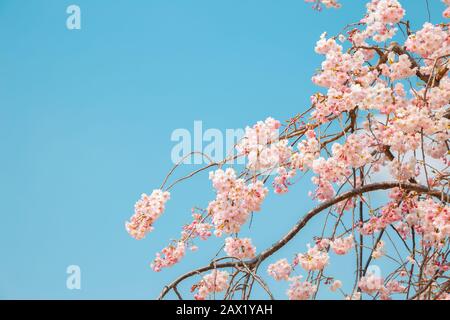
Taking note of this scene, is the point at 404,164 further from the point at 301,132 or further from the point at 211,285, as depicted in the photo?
the point at 211,285

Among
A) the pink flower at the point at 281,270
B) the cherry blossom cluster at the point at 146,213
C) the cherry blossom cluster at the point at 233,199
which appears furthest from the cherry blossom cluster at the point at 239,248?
the cherry blossom cluster at the point at 146,213

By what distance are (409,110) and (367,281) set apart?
31.9 inches

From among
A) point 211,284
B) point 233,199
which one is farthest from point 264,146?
point 211,284

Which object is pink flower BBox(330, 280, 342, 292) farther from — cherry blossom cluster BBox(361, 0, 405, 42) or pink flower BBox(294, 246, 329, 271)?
cherry blossom cluster BBox(361, 0, 405, 42)

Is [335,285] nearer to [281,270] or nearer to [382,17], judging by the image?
[281,270]

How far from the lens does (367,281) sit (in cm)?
336

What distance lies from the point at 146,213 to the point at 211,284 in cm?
46

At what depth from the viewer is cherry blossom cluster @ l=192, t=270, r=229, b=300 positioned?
336 cm

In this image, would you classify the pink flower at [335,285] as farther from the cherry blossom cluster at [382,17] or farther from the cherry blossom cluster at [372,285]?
the cherry blossom cluster at [382,17]

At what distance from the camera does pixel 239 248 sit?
3.36 m

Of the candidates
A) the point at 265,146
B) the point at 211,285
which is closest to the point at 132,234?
the point at 211,285

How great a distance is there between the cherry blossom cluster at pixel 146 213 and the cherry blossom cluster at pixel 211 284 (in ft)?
1.22
